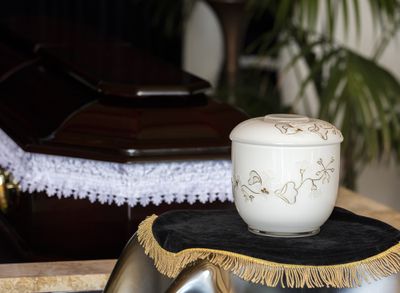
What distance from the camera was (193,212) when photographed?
1.68m

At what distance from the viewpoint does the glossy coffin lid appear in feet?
6.86

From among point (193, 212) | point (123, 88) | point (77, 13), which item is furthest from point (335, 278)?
point (77, 13)

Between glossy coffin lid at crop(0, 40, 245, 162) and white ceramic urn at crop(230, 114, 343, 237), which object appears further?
glossy coffin lid at crop(0, 40, 245, 162)

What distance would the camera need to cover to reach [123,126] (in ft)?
7.01

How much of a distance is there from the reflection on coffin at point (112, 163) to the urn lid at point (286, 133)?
1.87 ft

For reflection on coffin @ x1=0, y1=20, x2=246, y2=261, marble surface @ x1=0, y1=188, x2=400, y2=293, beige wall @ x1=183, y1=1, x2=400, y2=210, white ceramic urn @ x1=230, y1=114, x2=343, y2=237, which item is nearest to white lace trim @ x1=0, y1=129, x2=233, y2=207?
reflection on coffin @ x1=0, y1=20, x2=246, y2=261

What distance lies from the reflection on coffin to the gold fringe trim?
1.98 feet

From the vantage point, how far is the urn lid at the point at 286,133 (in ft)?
4.93

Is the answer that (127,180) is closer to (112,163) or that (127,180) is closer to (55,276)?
(112,163)

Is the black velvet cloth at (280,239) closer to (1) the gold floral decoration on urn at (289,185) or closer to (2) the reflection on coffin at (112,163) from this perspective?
(1) the gold floral decoration on urn at (289,185)

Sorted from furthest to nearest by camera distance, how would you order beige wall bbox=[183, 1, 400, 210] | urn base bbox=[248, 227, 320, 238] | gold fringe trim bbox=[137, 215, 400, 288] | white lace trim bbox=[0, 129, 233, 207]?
1. beige wall bbox=[183, 1, 400, 210]
2. white lace trim bbox=[0, 129, 233, 207]
3. urn base bbox=[248, 227, 320, 238]
4. gold fringe trim bbox=[137, 215, 400, 288]

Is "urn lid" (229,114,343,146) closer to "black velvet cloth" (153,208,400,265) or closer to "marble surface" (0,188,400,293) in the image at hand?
"black velvet cloth" (153,208,400,265)

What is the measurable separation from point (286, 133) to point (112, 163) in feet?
2.17

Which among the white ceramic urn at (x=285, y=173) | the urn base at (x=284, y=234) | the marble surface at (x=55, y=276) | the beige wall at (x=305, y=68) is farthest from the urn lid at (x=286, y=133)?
the beige wall at (x=305, y=68)
